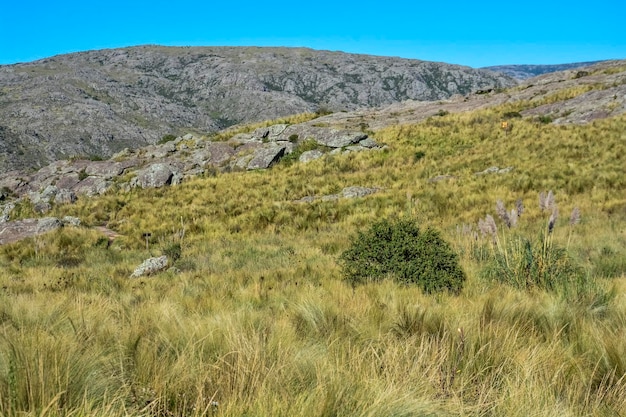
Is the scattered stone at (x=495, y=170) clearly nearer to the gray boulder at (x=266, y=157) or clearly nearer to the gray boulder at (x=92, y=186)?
the gray boulder at (x=266, y=157)

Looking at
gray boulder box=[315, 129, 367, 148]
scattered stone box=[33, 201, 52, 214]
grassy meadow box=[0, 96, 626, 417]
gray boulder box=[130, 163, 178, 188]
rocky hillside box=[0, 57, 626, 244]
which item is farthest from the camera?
gray boulder box=[315, 129, 367, 148]

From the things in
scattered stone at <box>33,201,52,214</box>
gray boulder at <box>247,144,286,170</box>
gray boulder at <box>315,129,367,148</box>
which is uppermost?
gray boulder at <box>315,129,367,148</box>

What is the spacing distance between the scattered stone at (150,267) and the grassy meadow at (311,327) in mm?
361

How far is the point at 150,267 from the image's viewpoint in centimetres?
864

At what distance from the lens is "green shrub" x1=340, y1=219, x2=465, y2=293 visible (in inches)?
220

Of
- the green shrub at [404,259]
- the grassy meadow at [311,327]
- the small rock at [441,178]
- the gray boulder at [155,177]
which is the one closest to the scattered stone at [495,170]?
the small rock at [441,178]

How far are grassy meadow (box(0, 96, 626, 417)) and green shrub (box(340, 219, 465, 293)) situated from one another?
36 cm

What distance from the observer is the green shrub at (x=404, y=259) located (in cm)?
559

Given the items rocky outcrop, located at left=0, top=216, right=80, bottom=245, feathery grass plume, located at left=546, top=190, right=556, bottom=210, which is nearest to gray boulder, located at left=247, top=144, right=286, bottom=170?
rocky outcrop, located at left=0, top=216, right=80, bottom=245

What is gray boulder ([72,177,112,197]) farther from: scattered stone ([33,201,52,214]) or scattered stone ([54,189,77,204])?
scattered stone ([33,201,52,214])

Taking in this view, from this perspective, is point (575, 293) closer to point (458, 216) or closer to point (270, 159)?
point (458, 216)

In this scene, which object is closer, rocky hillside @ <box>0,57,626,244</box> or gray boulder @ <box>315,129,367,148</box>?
rocky hillside @ <box>0,57,626,244</box>

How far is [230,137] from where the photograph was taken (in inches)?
1305

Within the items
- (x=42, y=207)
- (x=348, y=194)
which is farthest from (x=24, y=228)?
(x=348, y=194)
